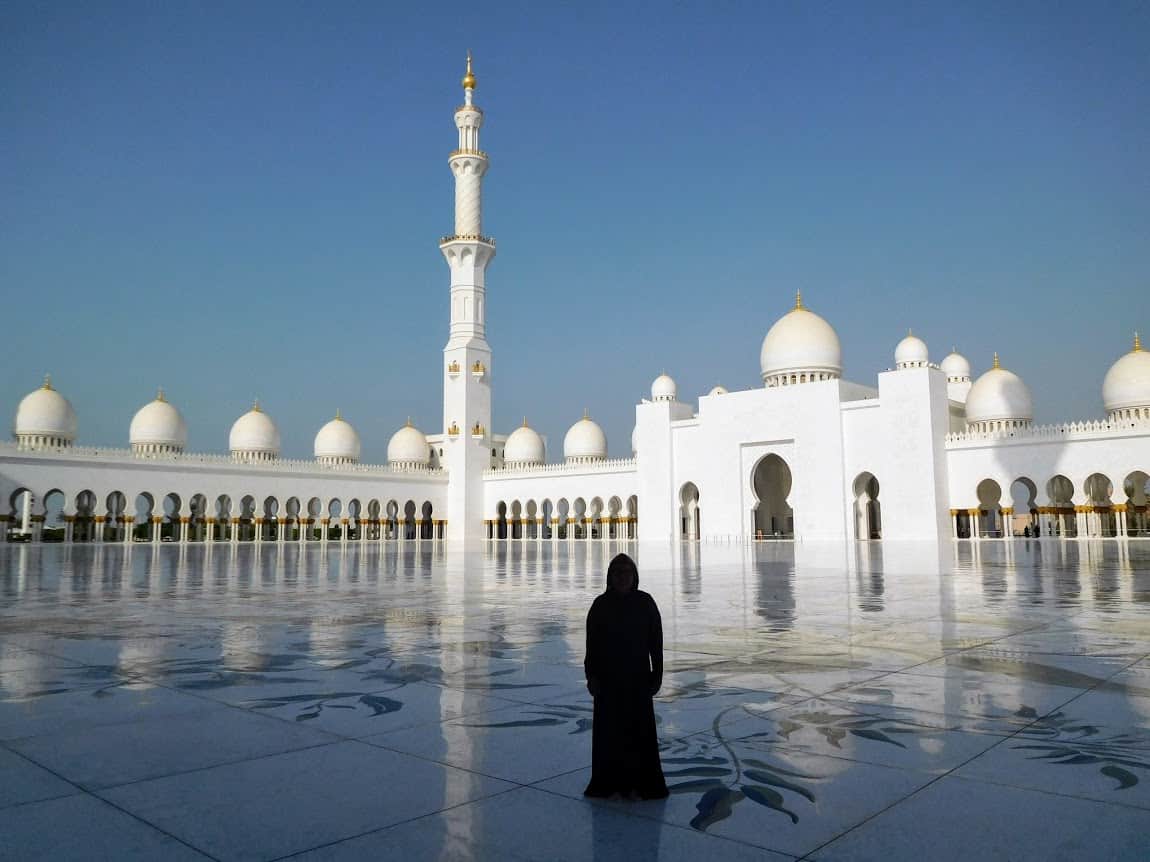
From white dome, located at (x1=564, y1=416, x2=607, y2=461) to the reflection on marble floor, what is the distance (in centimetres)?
3466

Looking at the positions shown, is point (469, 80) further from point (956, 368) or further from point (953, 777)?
point (953, 777)

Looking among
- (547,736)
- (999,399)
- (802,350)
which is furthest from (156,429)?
(547,736)

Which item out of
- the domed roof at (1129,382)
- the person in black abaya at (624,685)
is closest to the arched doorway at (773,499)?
the domed roof at (1129,382)

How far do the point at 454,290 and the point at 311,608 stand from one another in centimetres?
2997

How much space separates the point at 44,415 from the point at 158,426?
3.86 metres

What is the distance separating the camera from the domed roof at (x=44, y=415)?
32.1 m

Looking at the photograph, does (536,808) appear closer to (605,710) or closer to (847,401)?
(605,710)

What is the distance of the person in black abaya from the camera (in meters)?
2.42

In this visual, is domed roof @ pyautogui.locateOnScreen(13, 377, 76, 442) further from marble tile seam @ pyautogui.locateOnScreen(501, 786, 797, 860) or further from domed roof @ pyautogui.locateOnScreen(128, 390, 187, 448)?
marble tile seam @ pyautogui.locateOnScreen(501, 786, 797, 860)

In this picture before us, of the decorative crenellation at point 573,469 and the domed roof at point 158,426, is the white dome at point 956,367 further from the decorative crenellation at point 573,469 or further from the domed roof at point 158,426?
the domed roof at point 158,426

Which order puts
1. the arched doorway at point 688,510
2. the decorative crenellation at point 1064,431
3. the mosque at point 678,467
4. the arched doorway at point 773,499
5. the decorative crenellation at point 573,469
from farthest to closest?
the decorative crenellation at point 573,469 → the arched doorway at point 773,499 → the arched doorway at point 688,510 → the mosque at point 678,467 → the decorative crenellation at point 1064,431

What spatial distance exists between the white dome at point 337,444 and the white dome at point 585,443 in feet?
32.5

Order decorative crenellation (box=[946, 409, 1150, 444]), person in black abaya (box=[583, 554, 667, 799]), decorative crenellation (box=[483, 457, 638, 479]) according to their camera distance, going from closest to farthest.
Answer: person in black abaya (box=[583, 554, 667, 799]) < decorative crenellation (box=[946, 409, 1150, 444]) < decorative crenellation (box=[483, 457, 638, 479])

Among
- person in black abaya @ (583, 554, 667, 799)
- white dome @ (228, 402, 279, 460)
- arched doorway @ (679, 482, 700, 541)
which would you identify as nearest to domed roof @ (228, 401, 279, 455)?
white dome @ (228, 402, 279, 460)
